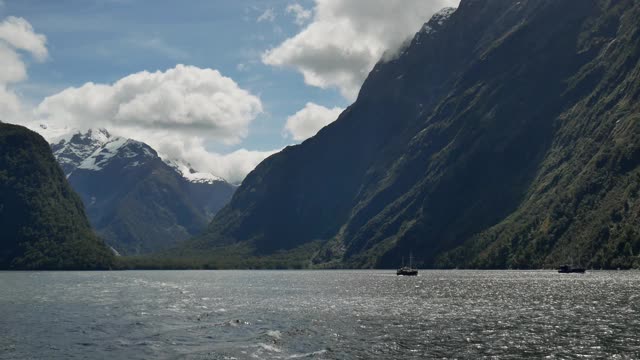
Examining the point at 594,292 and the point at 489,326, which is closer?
the point at 489,326

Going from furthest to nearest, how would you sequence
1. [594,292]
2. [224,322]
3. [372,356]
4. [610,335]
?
[594,292]
[224,322]
[610,335]
[372,356]

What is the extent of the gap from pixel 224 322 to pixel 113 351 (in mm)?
35677

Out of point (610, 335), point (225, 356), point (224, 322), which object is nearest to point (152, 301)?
point (224, 322)

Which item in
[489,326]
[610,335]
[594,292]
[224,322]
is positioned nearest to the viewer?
[610,335]

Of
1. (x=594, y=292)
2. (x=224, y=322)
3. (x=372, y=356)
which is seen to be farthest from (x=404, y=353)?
(x=594, y=292)

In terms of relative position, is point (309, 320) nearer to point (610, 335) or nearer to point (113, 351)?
point (113, 351)

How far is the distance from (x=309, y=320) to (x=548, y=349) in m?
54.8

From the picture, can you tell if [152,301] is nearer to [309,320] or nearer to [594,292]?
[309,320]

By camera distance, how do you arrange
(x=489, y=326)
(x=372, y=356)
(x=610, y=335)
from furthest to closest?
(x=489, y=326) < (x=610, y=335) < (x=372, y=356)

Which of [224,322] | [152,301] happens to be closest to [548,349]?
[224,322]

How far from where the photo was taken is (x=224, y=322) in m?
135

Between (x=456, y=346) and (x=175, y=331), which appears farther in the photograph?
(x=175, y=331)

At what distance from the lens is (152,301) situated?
19625cm

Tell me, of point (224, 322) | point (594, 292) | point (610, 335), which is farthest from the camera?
point (594, 292)
